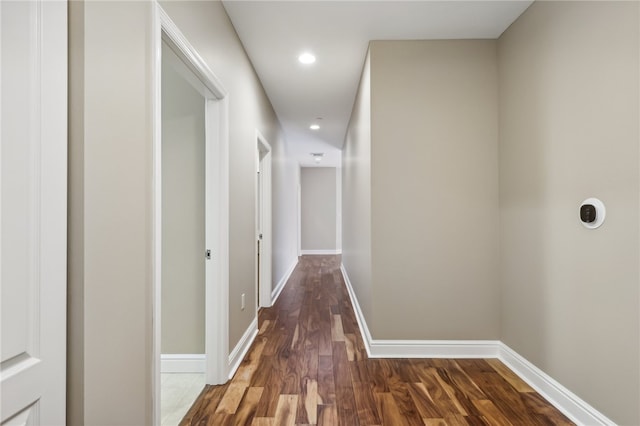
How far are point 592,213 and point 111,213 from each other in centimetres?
220

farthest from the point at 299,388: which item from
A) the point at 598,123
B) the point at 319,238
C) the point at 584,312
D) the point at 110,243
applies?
the point at 319,238

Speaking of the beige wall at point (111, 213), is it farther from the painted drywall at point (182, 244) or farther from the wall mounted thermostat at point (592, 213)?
the wall mounted thermostat at point (592, 213)

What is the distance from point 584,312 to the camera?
178 centimetres

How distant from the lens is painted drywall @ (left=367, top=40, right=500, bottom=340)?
2.63 metres

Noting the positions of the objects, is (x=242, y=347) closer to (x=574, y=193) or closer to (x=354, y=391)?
(x=354, y=391)

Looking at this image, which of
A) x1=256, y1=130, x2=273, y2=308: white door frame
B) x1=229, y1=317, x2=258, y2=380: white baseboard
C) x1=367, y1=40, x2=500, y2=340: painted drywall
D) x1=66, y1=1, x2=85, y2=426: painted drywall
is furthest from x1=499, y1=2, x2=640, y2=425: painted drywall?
x1=256, y1=130, x2=273, y2=308: white door frame

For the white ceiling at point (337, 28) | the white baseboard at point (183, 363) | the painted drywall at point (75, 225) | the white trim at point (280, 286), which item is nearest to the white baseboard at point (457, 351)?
the white baseboard at point (183, 363)

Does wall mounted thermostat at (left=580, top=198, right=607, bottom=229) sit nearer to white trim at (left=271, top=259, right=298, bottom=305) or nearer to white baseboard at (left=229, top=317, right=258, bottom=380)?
white baseboard at (left=229, top=317, right=258, bottom=380)

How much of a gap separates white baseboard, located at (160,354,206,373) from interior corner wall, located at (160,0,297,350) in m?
0.29

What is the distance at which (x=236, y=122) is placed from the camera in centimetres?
258

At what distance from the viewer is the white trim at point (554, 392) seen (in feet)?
5.63

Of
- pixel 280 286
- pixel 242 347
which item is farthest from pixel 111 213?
pixel 280 286

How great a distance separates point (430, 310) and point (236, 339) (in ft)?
5.10

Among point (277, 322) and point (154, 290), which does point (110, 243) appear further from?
point (277, 322)
